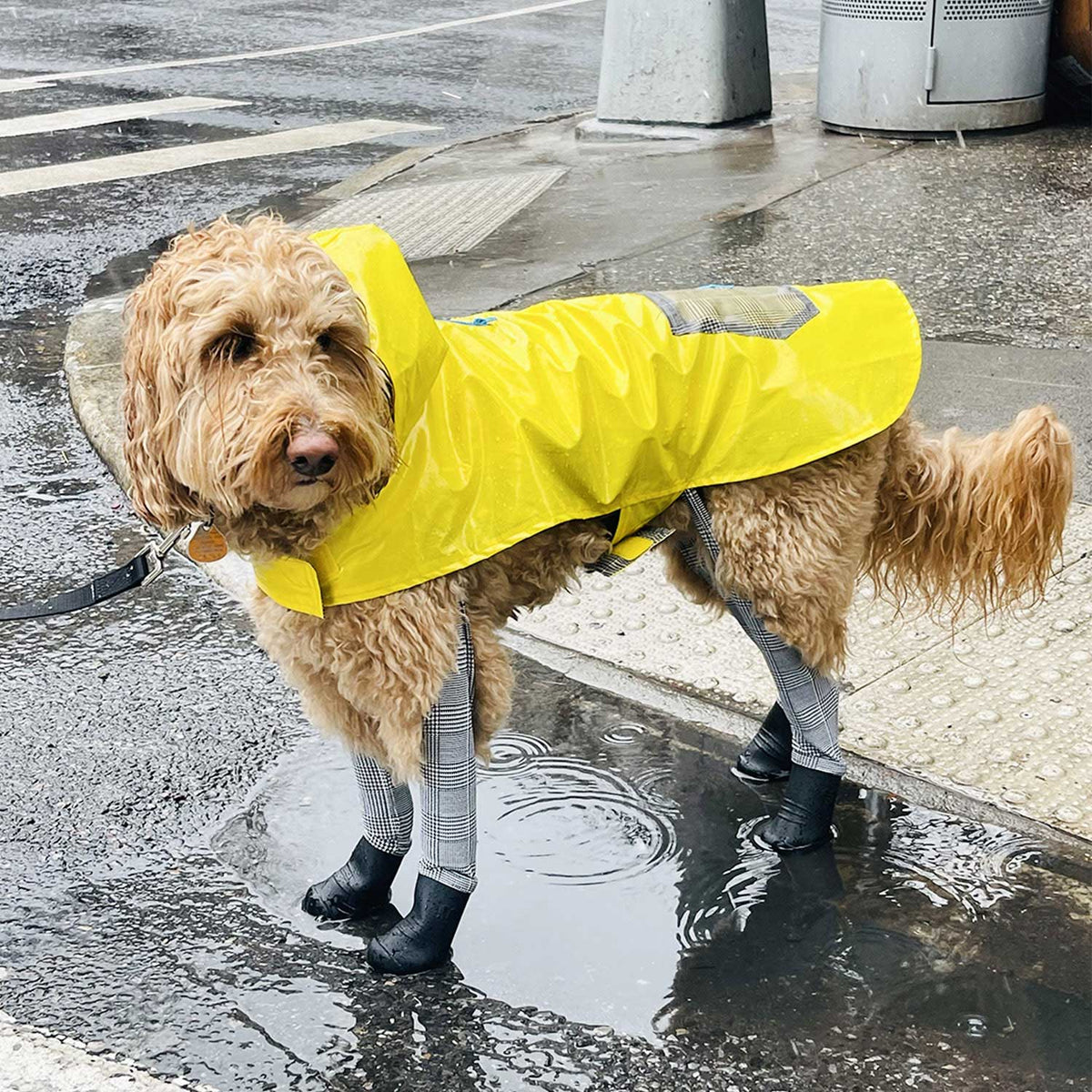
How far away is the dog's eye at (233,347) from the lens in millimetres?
2695

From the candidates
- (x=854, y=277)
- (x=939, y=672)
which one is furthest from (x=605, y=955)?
(x=854, y=277)

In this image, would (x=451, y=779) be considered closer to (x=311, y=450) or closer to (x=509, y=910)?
(x=509, y=910)

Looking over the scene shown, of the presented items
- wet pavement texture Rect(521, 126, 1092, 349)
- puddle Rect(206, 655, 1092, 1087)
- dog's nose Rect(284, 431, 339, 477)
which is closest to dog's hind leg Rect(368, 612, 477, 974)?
puddle Rect(206, 655, 1092, 1087)

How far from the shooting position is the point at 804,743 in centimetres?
365

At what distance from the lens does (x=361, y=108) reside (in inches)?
495

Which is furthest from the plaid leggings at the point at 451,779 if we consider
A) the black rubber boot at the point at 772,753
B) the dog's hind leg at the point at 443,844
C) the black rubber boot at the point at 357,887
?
the black rubber boot at the point at 772,753

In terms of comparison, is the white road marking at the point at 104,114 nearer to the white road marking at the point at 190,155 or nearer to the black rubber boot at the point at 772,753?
the white road marking at the point at 190,155

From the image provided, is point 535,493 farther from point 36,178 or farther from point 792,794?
point 36,178

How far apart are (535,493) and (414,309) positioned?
468mm

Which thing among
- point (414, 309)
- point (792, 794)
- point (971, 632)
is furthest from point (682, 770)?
point (414, 309)

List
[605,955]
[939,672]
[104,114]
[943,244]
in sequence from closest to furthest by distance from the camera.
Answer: [605,955] < [939,672] < [943,244] < [104,114]

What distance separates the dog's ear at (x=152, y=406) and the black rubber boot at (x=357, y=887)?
3.16ft

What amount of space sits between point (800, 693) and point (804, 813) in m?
0.29

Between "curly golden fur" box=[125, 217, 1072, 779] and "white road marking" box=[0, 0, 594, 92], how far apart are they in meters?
11.4
